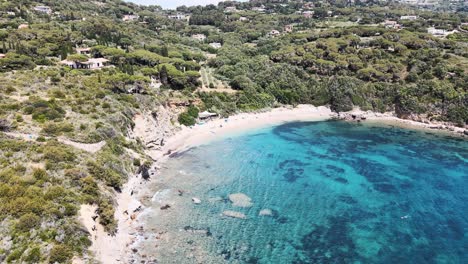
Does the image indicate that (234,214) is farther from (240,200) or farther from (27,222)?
(27,222)

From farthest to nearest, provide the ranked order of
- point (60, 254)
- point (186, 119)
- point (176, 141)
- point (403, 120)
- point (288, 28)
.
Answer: point (288, 28) → point (403, 120) → point (186, 119) → point (176, 141) → point (60, 254)

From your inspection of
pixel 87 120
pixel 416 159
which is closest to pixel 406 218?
pixel 416 159

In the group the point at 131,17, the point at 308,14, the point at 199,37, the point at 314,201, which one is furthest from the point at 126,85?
the point at 308,14

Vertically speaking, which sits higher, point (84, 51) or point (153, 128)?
point (84, 51)

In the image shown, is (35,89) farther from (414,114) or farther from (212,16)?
(212,16)

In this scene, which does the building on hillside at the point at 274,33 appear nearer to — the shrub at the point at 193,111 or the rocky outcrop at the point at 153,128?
the shrub at the point at 193,111

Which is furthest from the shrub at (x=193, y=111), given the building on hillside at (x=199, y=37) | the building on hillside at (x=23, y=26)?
the building on hillside at (x=199, y=37)
